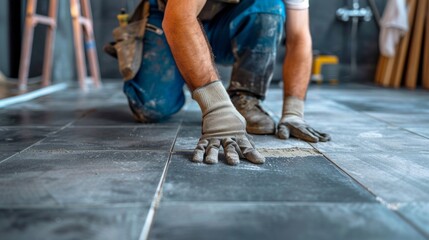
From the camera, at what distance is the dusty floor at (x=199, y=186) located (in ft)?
2.68

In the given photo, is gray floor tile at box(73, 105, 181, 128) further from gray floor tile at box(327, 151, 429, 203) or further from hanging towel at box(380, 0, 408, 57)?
hanging towel at box(380, 0, 408, 57)

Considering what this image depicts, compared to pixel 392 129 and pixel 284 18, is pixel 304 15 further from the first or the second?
pixel 392 129

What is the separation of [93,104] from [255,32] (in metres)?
1.30

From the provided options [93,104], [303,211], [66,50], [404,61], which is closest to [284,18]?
[303,211]

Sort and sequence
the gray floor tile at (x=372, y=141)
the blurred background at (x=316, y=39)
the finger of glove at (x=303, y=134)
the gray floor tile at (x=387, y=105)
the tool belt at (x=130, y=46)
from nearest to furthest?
the gray floor tile at (x=372, y=141) < the finger of glove at (x=303, y=134) < the tool belt at (x=130, y=46) < the gray floor tile at (x=387, y=105) < the blurred background at (x=316, y=39)

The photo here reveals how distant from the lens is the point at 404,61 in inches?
171

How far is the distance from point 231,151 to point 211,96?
0.21 m

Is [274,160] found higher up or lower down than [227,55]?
lower down

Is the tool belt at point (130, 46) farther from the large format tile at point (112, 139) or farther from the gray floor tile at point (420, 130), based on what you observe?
the gray floor tile at point (420, 130)

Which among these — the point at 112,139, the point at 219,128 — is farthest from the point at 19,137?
the point at 219,128

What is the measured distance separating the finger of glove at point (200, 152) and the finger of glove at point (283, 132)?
399 millimetres

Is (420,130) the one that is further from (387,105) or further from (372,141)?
(387,105)

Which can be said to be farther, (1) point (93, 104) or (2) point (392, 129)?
(1) point (93, 104)

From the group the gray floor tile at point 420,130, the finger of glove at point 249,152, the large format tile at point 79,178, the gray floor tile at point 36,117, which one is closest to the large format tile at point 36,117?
the gray floor tile at point 36,117
